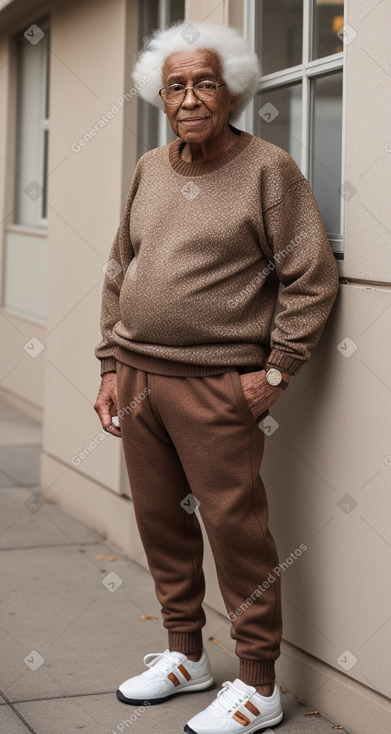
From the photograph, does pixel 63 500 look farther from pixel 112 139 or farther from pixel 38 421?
pixel 38 421

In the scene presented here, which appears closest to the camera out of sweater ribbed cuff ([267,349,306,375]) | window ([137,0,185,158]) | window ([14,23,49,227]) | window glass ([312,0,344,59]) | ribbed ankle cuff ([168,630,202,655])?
sweater ribbed cuff ([267,349,306,375])

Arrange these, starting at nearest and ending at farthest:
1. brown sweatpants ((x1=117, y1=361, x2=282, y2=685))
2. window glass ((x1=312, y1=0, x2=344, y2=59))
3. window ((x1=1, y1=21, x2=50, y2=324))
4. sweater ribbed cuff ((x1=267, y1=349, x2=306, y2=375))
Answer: sweater ribbed cuff ((x1=267, y1=349, x2=306, y2=375)) < brown sweatpants ((x1=117, y1=361, x2=282, y2=685)) < window glass ((x1=312, y1=0, x2=344, y2=59)) < window ((x1=1, y1=21, x2=50, y2=324))

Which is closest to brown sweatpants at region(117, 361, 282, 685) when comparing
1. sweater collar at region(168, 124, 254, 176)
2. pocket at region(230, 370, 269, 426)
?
pocket at region(230, 370, 269, 426)

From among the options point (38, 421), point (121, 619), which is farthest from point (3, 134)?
point (121, 619)

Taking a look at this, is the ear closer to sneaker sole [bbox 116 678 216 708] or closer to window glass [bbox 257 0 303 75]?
window glass [bbox 257 0 303 75]

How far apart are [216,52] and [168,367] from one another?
972 millimetres

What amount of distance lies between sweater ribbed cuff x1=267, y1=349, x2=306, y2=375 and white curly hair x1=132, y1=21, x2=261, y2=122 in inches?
32.4

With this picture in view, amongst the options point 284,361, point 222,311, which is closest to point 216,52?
point 222,311

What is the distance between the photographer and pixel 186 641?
3830 mm

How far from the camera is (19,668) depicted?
3.98 metres

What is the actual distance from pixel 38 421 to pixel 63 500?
287cm

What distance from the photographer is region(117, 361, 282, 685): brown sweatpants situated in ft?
11.1

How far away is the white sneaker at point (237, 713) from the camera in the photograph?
3428 mm

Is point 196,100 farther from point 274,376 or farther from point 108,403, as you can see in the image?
point 108,403
